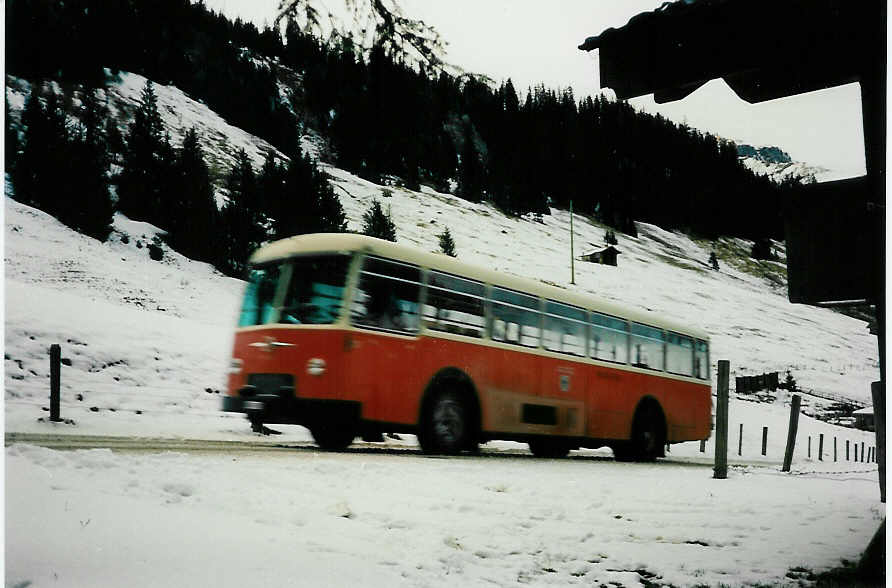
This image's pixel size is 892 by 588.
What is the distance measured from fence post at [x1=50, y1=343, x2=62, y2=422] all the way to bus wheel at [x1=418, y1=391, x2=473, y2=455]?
2874 mm

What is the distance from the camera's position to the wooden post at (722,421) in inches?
269

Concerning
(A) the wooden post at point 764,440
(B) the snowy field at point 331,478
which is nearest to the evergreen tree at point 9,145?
(B) the snowy field at point 331,478

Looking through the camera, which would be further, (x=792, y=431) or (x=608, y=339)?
(x=608, y=339)

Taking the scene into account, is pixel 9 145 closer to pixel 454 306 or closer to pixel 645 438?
pixel 454 306

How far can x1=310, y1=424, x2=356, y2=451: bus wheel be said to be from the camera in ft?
19.3

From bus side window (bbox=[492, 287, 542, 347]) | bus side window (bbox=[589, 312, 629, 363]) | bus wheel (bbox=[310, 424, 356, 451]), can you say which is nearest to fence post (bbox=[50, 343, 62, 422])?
bus wheel (bbox=[310, 424, 356, 451])

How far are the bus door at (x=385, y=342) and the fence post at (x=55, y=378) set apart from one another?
197cm

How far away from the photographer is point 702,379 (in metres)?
9.77

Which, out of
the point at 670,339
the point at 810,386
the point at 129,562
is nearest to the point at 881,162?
the point at 810,386

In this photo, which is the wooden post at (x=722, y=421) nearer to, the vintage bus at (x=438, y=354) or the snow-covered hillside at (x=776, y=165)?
the vintage bus at (x=438, y=354)

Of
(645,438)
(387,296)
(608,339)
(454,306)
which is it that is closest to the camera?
(387,296)

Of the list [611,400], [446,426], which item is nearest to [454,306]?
[446,426]

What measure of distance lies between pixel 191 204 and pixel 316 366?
1367mm

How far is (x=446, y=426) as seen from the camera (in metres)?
6.91
